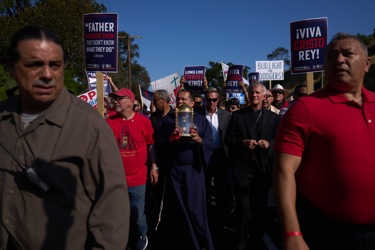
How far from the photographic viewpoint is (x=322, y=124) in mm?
2457

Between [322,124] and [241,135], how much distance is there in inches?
134

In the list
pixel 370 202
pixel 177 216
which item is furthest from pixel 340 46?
pixel 177 216

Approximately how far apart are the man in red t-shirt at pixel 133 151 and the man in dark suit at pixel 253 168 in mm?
1292

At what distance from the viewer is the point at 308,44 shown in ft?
21.7

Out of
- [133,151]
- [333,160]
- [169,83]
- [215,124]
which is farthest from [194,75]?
[333,160]

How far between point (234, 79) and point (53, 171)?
10.5 meters

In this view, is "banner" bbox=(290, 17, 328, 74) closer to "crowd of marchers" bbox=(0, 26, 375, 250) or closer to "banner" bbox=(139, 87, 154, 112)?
"crowd of marchers" bbox=(0, 26, 375, 250)

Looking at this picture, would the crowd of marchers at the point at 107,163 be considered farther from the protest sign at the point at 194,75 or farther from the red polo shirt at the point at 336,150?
the protest sign at the point at 194,75

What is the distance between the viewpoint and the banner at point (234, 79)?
1205cm

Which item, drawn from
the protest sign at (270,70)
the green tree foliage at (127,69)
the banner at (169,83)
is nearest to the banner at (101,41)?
the banner at (169,83)

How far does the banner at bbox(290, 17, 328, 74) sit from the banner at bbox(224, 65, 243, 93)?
526 centimetres

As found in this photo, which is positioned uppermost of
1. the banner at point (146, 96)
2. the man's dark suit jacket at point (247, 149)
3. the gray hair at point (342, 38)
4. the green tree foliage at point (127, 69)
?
the green tree foliage at point (127, 69)

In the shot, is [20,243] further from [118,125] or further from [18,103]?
[118,125]

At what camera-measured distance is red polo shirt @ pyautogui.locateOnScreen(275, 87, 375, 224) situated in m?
2.40
